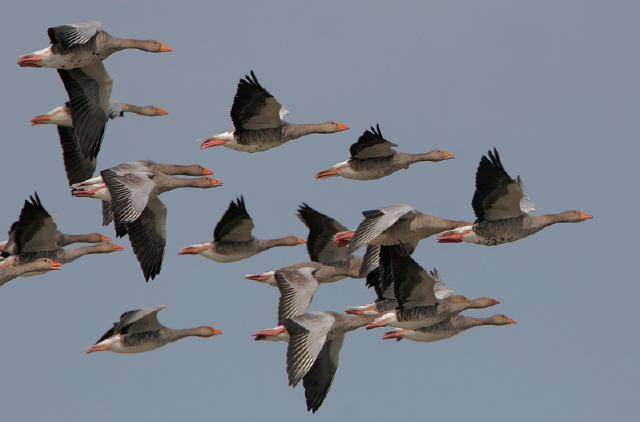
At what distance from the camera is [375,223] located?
2758 centimetres

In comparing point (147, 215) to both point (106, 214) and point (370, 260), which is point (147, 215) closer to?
point (106, 214)

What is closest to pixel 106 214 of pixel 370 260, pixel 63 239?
pixel 63 239

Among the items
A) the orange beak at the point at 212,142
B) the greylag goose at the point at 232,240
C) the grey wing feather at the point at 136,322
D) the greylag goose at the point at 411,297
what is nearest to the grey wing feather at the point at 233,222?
the greylag goose at the point at 232,240

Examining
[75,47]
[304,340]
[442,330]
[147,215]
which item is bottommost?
[442,330]

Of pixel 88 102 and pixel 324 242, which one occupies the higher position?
pixel 88 102

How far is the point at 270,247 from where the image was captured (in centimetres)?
3322

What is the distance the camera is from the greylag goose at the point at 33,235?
31.0 metres

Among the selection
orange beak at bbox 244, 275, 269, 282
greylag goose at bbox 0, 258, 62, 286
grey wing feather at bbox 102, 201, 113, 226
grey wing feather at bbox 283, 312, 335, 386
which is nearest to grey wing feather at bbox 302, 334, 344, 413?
grey wing feather at bbox 283, 312, 335, 386

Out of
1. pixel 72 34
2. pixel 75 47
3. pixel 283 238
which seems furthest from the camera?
pixel 283 238

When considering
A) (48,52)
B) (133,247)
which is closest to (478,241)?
(133,247)

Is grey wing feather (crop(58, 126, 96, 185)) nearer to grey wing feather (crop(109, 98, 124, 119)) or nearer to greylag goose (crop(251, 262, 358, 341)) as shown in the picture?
grey wing feather (crop(109, 98, 124, 119))

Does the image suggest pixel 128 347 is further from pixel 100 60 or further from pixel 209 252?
pixel 100 60

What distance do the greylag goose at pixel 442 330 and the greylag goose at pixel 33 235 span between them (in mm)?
6730

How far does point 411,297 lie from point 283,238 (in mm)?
6483
